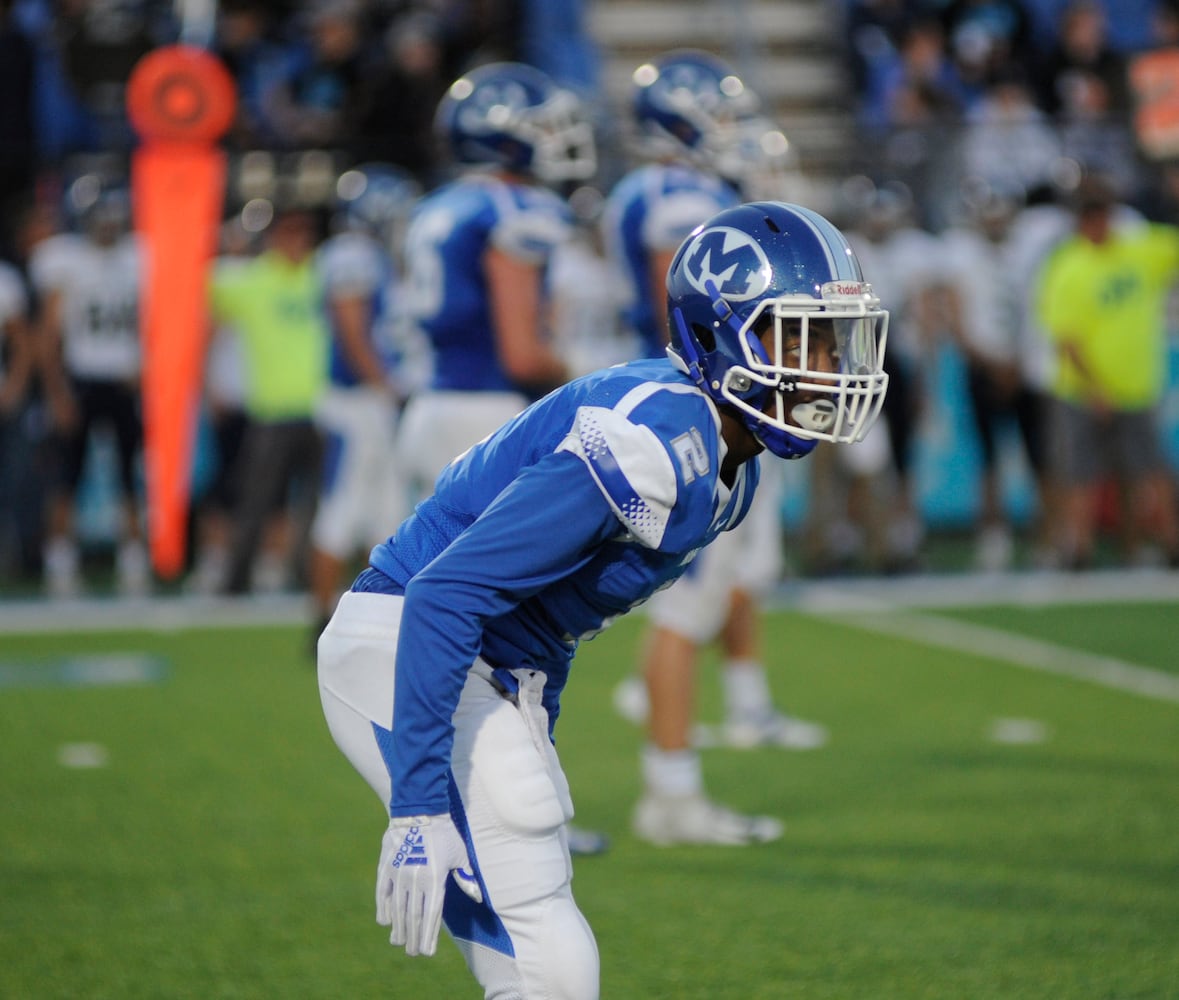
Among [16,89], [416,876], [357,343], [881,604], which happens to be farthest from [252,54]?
[416,876]

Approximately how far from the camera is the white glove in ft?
7.81

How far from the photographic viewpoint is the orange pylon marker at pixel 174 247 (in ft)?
34.1

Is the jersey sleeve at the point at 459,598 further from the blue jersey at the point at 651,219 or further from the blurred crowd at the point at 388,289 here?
the blurred crowd at the point at 388,289

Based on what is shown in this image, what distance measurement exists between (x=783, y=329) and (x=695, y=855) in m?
2.47

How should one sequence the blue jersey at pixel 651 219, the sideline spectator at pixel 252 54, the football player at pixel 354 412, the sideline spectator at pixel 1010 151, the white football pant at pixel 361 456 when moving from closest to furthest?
1. the blue jersey at pixel 651 219
2. the football player at pixel 354 412
3. the white football pant at pixel 361 456
4. the sideline spectator at pixel 1010 151
5. the sideline spectator at pixel 252 54

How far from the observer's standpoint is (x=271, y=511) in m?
10.2

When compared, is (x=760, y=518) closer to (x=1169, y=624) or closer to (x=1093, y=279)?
(x=1169, y=624)

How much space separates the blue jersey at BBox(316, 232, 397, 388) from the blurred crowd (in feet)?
0.11

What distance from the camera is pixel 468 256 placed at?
5602 millimetres

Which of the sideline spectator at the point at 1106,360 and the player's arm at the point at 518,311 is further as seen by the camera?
the sideline spectator at the point at 1106,360

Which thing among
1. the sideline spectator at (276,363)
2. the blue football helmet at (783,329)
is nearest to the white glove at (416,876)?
the blue football helmet at (783,329)

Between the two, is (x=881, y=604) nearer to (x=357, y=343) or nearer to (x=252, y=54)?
(x=357, y=343)

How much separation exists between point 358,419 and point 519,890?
21.0 feet

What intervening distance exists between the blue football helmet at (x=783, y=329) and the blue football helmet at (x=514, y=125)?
281cm
